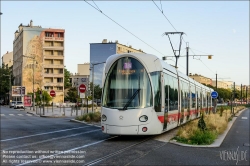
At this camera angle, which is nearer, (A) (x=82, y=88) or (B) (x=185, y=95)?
(B) (x=185, y=95)

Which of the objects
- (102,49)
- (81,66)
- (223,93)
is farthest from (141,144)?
(81,66)

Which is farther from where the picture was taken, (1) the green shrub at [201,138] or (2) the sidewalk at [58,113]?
(2) the sidewalk at [58,113]

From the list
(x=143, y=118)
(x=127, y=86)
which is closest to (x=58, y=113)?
(x=127, y=86)

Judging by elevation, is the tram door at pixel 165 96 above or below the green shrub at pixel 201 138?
above

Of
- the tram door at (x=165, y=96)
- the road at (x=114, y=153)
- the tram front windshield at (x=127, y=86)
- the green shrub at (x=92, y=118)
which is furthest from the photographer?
the green shrub at (x=92, y=118)

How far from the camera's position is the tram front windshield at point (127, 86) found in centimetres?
1402

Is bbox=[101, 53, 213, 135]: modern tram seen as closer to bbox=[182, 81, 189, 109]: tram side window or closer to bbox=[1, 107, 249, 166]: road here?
bbox=[1, 107, 249, 166]: road

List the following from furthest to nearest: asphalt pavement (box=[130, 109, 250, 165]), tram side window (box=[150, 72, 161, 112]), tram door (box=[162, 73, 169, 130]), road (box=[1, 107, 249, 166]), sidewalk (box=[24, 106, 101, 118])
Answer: sidewalk (box=[24, 106, 101, 118]), tram door (box=[162, 73, 169, 130]), tram side window (box=[150, 72, 161, 112]), asphalt pavement (box=[130, 109, 250, 165]), road (box=[1, 107, 249, 166])

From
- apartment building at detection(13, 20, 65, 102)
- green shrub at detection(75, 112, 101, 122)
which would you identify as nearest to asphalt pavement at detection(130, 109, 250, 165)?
green shrub at detection(75, 112, 101, 122)

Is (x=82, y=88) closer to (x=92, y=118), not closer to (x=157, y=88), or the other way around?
(x=92, y=118)

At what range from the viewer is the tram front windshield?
552 inches

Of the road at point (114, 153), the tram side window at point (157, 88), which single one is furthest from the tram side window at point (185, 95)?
the road at point (114, 153)

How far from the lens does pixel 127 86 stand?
A: 46.8ft

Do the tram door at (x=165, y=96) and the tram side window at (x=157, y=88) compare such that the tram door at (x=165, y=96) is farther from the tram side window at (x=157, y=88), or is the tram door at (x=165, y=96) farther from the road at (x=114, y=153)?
the road at (x=114, y=153)
